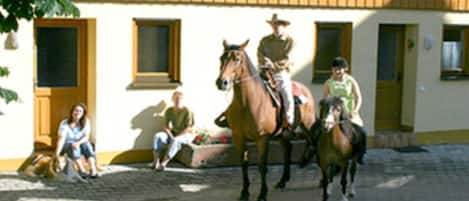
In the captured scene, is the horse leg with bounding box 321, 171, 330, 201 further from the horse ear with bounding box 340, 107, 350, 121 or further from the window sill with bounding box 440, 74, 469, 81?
the window sill with bounding box 440, 74, 469, 81

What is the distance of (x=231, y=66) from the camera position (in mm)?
10297

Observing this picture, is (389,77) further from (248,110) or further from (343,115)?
(248,110)

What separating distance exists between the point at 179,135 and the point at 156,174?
891 mm

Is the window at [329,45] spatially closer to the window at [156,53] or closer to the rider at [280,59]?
the window at [156,53]

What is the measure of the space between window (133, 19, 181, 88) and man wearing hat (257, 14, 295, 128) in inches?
92.4

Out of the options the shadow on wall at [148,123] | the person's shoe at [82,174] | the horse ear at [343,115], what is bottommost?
the person's shoe at [82,174]

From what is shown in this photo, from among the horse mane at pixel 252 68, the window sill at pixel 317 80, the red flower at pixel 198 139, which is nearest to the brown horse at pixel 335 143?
the horse mane at pixel 252 68

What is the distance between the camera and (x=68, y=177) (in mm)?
11836

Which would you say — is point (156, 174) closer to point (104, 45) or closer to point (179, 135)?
point (179, 135)

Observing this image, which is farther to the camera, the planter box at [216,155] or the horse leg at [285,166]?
the planter box at [216,155]

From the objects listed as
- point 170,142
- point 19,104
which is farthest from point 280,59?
point 19,104

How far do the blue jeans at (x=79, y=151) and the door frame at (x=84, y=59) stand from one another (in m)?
0.98

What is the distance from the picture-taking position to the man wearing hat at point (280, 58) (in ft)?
37.0

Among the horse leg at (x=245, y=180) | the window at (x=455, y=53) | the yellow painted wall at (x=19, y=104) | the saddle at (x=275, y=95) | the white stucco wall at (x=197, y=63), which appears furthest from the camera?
the window at (x=455, y=53)
